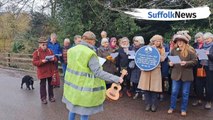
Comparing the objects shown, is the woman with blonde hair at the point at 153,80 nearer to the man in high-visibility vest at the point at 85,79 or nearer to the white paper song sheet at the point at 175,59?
the white paper song sheet at the point at 175,59

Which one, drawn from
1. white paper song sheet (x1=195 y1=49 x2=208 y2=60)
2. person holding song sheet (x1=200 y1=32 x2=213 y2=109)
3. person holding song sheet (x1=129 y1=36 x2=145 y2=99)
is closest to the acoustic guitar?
white paper song sheet (x1=195 y1=49 x2=208 y2=60)

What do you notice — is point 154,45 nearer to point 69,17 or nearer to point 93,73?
point 93,73

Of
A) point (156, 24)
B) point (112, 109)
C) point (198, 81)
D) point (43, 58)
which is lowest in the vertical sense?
point (112, 109)

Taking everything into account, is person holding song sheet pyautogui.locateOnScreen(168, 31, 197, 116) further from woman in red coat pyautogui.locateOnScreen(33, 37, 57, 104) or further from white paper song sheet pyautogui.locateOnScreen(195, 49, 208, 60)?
woman in red coat pyautogui.locateOnScreen(33, 37, 57, 104)

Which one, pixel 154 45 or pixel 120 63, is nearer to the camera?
pixel 154 45

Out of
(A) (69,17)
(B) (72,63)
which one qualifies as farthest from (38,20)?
(B) (72,63)

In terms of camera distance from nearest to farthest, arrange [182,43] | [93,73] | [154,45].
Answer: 1. [93,73]
2. [182,43]
3. [154,45]

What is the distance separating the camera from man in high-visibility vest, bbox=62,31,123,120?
17.1 feet

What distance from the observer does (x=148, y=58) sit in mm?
7773

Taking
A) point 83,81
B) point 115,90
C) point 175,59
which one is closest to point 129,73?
point 175,59

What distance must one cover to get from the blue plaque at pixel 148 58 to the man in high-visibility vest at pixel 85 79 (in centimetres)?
243

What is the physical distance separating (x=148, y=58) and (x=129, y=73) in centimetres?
154

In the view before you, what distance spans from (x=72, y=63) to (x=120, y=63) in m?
3.81

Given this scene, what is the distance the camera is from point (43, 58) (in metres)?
8.37
